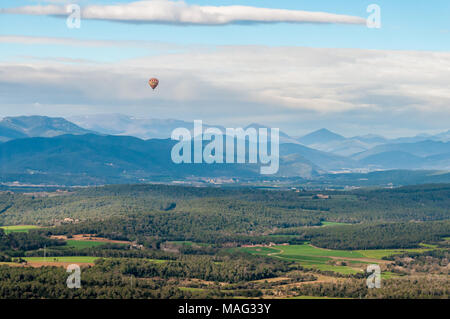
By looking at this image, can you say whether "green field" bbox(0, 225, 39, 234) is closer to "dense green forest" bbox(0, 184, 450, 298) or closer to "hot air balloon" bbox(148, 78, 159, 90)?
"dense green forest" bbox(0, 184, 450, 298)

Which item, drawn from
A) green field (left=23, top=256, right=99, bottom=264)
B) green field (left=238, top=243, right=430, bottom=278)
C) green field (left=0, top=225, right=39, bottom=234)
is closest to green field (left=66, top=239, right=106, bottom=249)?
green field (left=23, top=256, right=99, bottom=264)

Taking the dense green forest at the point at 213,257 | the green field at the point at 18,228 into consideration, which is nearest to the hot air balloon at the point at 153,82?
the dense green forest at the point at 213,257

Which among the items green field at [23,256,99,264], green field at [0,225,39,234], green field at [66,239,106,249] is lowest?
green field at [23,256,99,264]

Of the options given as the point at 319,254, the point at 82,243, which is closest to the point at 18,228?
the point at 82,243

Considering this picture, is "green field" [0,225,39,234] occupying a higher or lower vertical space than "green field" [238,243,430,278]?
higher

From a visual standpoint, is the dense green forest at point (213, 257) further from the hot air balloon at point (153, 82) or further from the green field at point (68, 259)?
the hot air balloon at point (153, 82)

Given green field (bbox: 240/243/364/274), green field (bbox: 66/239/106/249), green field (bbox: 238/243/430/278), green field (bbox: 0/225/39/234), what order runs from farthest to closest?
green field (bbox: 0/225/39/234), green field (bbox: 66/239/106/249), green field (bbox: 238/243/430/278), green field (bbox: 240/243/364/274)

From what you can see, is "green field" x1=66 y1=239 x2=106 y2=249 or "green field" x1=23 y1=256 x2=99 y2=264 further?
"green field" x1=66 y1=239 x2=106 y2=249

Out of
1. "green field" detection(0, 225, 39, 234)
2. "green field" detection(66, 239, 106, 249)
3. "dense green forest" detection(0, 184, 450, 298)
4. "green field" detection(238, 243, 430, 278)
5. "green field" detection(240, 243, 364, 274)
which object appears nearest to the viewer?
"dense green forest" detection(0, 184, 450, 298)

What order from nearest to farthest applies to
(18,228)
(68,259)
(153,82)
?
(68,259), (153,82), (18,228)

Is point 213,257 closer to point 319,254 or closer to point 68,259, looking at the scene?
point 319,254
